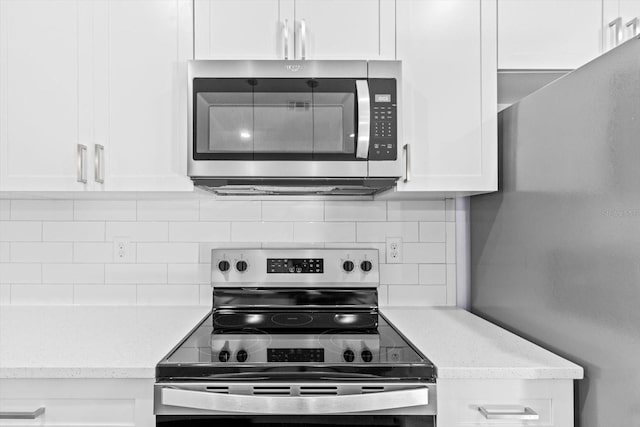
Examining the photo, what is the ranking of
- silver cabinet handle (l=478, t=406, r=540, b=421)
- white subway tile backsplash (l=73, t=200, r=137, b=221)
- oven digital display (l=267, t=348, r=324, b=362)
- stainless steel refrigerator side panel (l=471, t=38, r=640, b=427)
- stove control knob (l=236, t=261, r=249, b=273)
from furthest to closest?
white subway tile backsplash (l=73, t=200, r=137, b=221), stove control knob (l=236, t=261, r=249, b=273), oven digital display (l=267, t=348, r=324, b=362), silver cabinet handle (l=478, t=406, r=540, b=421), stainless steel refrigerator side panel (l=471, t=38, r=640, b=427)

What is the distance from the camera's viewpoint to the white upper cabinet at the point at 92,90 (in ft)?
5.42

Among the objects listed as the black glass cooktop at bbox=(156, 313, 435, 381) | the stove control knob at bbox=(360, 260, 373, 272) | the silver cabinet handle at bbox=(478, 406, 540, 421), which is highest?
the stove control knob at bbox=(360, 260, 373, 272)

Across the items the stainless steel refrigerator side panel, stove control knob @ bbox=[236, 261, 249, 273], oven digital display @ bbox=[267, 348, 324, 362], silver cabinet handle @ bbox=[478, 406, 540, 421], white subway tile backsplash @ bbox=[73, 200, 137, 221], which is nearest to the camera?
the stainless steel refrigerator side panel

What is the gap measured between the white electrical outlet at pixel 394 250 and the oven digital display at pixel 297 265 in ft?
1.01

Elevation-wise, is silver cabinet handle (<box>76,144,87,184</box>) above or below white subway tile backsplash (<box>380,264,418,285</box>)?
above

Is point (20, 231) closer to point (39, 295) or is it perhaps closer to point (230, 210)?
point (39, 295)

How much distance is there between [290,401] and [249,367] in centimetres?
13

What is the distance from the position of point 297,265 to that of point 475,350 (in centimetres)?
80

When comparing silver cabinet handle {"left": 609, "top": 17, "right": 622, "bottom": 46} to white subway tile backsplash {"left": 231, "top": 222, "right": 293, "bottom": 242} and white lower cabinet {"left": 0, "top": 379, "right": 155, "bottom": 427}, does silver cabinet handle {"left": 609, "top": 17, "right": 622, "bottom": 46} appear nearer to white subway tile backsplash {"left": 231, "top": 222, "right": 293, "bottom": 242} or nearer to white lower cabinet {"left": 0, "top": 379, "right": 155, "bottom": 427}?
white subway tile backsplash {"left": 231, "top": 222, "right": 293, "bottom": 242}

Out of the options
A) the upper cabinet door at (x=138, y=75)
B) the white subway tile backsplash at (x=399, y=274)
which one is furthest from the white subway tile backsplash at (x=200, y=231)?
the white subway tile backsplash at (x=399, y=274)

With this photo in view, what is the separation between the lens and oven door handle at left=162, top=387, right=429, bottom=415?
122 cm

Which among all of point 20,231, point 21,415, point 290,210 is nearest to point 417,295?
point 290,210

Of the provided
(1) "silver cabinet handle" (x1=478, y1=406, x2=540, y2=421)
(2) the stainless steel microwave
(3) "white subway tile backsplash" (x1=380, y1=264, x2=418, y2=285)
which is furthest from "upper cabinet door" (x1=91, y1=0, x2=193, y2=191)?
(1) "silver cabinet handle" (x1=478, y1=406, x2=540, y2=421)

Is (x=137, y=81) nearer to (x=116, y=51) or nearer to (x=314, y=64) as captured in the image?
(x=116, y=51)
